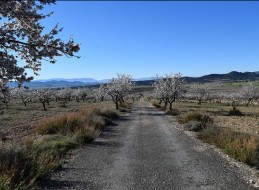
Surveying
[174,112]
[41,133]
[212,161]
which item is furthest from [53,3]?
[174,112]

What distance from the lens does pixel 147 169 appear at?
13.3 metres

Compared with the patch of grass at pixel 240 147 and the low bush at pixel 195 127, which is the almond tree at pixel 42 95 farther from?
the patch of grass at pixel 240 147

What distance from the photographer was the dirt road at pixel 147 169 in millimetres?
11078

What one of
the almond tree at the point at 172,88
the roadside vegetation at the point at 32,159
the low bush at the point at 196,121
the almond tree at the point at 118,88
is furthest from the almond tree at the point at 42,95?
the roadside vegetation at the point at 32,159

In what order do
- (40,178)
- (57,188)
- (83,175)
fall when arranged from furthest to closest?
(83,175) → (40,178) → (57,188)

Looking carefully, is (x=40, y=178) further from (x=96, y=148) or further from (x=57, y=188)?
(x=96, y=148)

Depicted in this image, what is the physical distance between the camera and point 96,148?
18469 millimetres

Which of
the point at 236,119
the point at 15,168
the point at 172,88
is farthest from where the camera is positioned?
the point at 172,88

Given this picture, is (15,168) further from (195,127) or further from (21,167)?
(195,127)

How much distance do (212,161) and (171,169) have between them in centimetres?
239

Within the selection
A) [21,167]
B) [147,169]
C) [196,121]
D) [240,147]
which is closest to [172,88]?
[196,121]

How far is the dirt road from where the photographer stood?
36.3 feet

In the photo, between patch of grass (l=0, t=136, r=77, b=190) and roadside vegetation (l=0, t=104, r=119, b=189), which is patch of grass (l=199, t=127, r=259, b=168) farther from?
patch of grass (l=0, t=136, r=77, b=190)

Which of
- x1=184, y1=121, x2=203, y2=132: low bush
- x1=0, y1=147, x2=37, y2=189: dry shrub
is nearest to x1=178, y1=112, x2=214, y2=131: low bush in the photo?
x1=184, y1=121, x2=203, y2=132: low bush
